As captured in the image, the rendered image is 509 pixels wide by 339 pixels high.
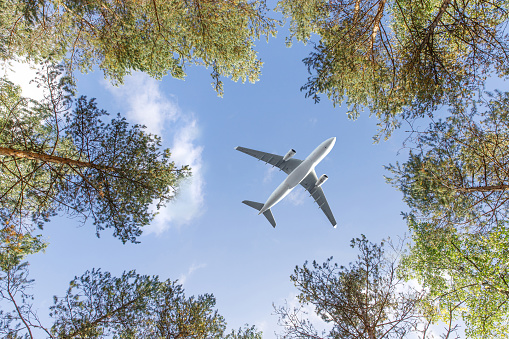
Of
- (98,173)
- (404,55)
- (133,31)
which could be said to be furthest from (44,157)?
(404,55)

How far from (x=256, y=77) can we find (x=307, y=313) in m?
9.44

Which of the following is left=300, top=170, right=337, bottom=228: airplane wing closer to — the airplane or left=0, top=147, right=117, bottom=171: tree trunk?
the airplane

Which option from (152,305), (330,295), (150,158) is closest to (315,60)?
(150,158)

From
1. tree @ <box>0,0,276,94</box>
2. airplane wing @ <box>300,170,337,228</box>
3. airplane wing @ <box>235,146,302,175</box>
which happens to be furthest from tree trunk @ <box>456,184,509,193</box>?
airplane wing @ <box>300,170,337,228</box>

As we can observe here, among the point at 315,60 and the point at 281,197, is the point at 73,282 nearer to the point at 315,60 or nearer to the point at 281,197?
the point at 315,60

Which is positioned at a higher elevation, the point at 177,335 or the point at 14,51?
the point at 14,51

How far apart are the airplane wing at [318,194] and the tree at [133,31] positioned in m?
14.5

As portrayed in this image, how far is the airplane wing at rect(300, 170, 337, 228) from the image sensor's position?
72.5 ft

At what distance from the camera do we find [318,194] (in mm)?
22438

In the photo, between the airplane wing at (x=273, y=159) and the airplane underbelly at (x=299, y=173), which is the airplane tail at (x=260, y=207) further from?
the airplane underbelly at (x=299, y=173)

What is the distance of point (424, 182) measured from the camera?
710cm

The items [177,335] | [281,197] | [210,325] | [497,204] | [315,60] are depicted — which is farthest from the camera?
A: [281,197]

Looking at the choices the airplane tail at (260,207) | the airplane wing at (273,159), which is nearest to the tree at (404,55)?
the airplane wing at (273,159)

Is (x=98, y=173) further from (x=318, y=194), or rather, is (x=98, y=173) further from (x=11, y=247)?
(x=318, y=194)
